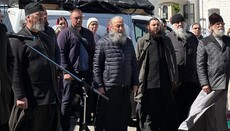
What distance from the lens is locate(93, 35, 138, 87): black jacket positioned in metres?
7.58

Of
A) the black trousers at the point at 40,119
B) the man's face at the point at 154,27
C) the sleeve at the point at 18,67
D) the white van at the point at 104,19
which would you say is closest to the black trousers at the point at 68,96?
the man's face at the point at 154,27

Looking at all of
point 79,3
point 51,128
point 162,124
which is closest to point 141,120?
point 162,124

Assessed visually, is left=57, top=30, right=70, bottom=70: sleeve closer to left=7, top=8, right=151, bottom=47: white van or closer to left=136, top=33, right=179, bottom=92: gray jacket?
left=136, top=33, right=179, bottom=92: gray jacket

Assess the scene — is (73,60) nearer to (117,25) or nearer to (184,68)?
(117,25)

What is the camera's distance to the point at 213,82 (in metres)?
7.90

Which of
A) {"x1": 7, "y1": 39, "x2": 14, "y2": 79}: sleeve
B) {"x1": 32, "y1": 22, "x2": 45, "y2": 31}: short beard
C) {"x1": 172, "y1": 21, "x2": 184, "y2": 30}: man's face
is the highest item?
{"x1": 32, "y1": 22, "x2": 45, "y2": 31}: short beard

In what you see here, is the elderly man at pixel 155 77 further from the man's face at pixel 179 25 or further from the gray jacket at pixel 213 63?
the man's face at pixel 179 25

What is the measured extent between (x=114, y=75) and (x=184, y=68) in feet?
5.45

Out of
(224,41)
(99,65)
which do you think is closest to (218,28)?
(224,41)

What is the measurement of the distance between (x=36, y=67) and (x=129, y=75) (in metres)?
1.93

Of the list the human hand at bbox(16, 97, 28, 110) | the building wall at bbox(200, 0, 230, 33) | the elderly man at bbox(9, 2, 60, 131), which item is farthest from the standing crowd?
the building wall at bbox(200, 0, 230, 33)

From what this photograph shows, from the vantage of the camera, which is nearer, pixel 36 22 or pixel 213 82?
pixel 36 22

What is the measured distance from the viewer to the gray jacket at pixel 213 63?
786cm

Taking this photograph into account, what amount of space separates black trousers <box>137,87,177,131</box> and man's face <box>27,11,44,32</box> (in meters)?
2.46
